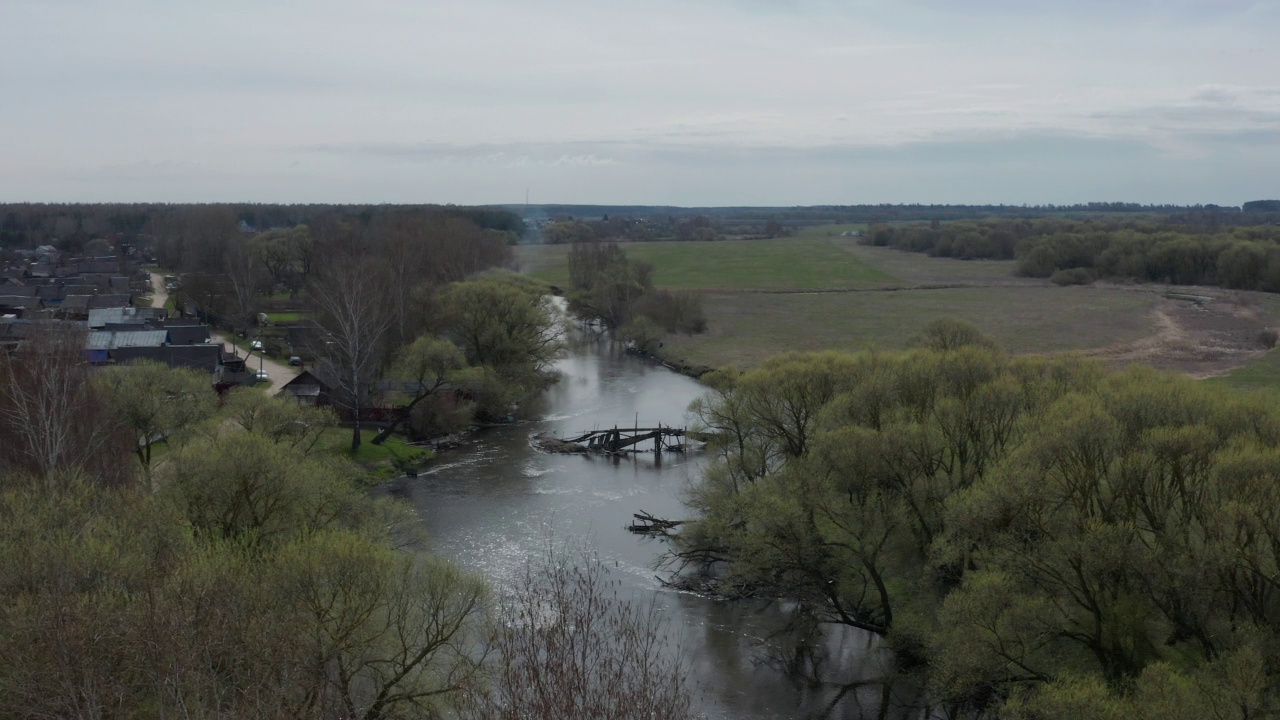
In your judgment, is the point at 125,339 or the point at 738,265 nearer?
the point at 125,339

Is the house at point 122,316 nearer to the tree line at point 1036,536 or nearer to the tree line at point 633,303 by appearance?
the tree line at point 633,303

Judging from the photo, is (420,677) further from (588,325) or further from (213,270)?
(213,270)

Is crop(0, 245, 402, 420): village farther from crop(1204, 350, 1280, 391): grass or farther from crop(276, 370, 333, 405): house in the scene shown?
crop(1204, 350, 1280, 391): grass

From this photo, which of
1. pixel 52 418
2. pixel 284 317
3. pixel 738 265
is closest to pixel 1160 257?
pixel 738 265

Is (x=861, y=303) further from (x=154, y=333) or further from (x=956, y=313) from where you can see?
(x=154, y=333)

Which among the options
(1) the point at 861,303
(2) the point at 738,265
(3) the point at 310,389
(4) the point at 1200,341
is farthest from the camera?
(2) the point at 738,265

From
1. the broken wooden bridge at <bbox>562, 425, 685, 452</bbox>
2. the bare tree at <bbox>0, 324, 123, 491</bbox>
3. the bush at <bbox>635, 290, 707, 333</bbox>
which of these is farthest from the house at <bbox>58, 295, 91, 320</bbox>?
the broken wooden bridge at <bbox>562, 425, 685, 452</bbox>

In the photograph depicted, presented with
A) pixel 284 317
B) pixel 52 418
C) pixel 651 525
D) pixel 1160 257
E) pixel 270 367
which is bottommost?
pixel 651 525
